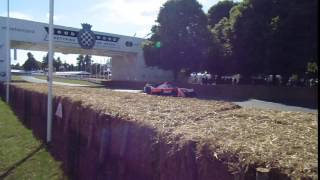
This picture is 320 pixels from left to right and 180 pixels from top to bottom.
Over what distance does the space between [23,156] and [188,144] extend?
7.16 metres

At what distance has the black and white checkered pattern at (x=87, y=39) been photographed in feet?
177

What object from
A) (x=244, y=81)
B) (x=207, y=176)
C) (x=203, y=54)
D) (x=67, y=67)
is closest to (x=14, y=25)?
(x=203, y=54)

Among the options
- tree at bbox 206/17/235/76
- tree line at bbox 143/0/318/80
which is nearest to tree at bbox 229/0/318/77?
tree line at bbox 143/0/318/80

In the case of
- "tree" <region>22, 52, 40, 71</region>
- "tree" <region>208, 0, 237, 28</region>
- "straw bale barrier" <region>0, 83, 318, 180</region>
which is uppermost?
"tree" <region>208, 0, 237, 28</region>

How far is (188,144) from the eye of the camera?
4.83 meters

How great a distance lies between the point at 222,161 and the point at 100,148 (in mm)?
4503

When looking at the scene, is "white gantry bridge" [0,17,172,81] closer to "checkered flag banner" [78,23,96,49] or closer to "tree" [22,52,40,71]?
Result: "checkered flag banner" [78,23,96,49]

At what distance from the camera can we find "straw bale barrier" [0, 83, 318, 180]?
12.4ft

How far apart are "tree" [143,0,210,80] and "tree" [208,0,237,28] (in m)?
6.82

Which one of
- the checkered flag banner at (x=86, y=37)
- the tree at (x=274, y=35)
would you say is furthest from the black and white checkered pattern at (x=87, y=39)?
the tree at (x=274, y=35)

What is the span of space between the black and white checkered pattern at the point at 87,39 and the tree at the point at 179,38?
7.05m

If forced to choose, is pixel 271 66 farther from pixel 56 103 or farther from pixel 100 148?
pixel 100 148

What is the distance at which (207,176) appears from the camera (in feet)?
14.5

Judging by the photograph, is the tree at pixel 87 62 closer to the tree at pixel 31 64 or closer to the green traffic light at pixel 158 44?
the tree at pixel 31 64
